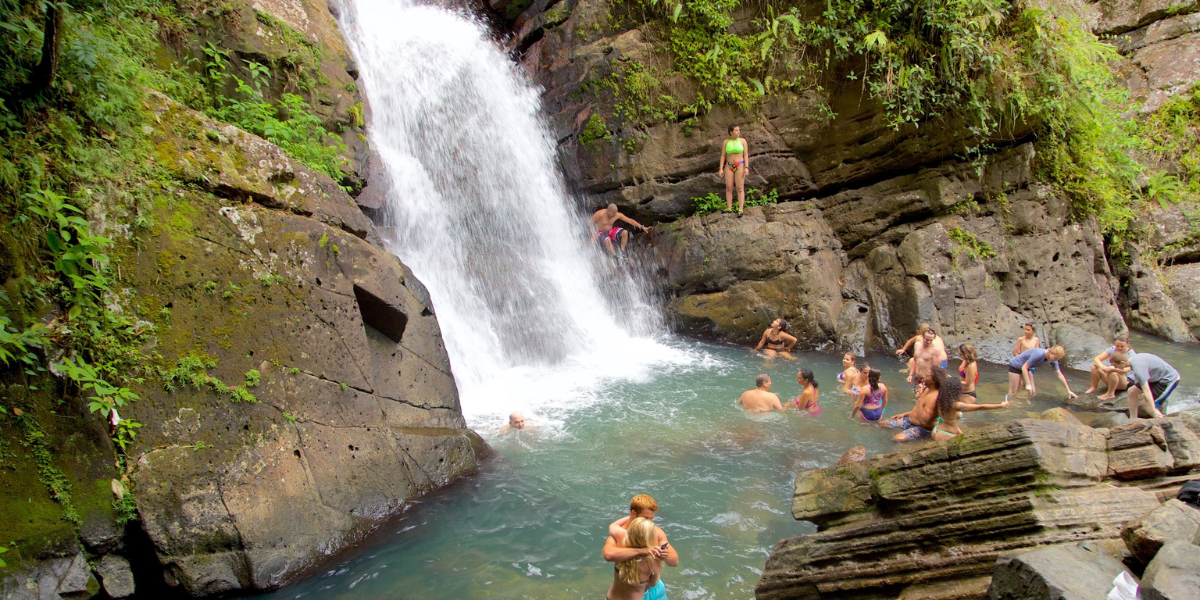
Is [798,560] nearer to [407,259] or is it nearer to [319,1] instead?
[407,259]

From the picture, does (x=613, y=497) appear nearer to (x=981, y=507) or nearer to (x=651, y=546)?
(x=651, y=546)

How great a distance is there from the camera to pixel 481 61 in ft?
47.4

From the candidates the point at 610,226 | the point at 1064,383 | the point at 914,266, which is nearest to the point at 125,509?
the point at 610,226

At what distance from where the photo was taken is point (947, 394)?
739 centimetres

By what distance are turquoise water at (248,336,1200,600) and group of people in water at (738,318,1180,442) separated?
25 centimetres

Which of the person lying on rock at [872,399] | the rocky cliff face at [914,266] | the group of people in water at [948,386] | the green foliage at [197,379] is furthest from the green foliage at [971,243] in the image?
the green foliage at [197,379]

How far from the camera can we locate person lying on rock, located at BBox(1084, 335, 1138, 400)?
9.24 m

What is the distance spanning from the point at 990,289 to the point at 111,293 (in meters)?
13.3

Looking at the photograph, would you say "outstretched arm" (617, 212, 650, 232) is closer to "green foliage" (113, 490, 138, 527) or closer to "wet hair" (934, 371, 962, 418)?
"wet hair" (934, 371, 962, 418)

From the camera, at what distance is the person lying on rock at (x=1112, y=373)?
9.24m

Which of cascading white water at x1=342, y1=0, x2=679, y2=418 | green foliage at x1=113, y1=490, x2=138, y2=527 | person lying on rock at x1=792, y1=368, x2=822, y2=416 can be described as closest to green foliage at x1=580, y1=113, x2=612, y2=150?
cascading white water at x1=342, y1=0, x2=679, y2=418

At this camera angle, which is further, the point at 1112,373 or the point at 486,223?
the point at 486,223

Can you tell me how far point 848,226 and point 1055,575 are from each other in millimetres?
10738

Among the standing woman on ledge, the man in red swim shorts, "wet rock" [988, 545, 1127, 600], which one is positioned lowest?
"wet rock" [988, 545, 1127, 600]
